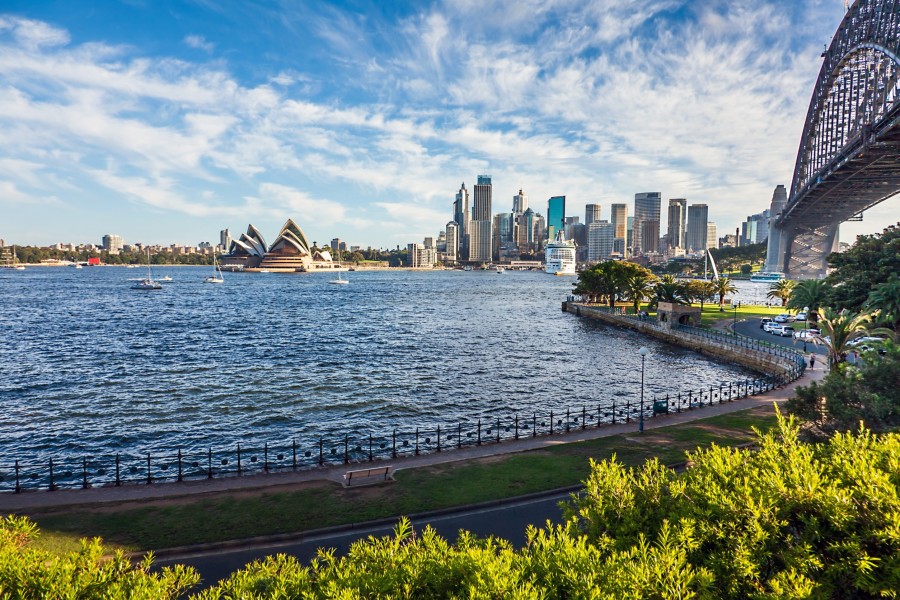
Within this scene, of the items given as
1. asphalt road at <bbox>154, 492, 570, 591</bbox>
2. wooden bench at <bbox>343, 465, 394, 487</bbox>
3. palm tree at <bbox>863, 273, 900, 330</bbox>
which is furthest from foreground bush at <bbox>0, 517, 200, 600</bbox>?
palm tree at <bbox>863, 273, 900, 330</bbox>

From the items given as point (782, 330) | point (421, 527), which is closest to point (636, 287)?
point (782, 330)

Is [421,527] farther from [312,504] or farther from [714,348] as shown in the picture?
[714,348]

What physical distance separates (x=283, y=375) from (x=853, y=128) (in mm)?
111842

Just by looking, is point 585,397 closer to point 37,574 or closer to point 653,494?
point 653,494

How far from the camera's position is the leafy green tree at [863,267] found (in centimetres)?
4075

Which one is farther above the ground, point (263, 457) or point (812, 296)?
point (812, 296)

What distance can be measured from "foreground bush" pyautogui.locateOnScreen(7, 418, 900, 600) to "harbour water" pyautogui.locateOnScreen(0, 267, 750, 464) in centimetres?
2482

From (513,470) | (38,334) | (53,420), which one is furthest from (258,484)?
(38,334)

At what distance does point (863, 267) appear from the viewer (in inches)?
1704

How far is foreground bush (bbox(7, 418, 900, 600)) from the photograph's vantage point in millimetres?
6863

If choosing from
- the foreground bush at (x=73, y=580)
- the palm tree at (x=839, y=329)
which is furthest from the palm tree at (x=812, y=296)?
the foreground bush at (x=73, y=580)

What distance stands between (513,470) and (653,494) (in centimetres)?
1182

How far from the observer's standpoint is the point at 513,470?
21.1 meters

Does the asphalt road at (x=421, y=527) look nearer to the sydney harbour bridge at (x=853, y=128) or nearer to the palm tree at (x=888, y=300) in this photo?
the palm tree at (x=888, y=300)
